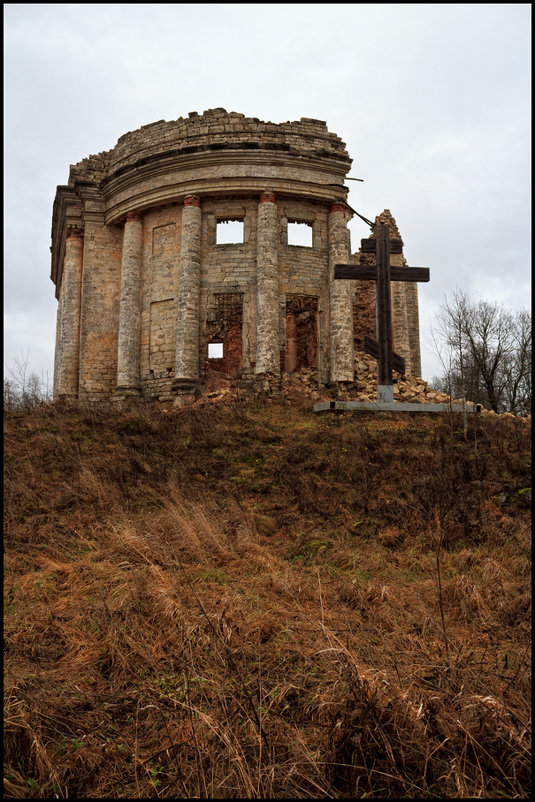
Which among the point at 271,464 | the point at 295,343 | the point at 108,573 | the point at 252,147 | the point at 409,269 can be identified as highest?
the point at 252,147

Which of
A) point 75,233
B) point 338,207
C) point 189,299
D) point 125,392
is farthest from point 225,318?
point 75,233

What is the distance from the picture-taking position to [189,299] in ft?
58.7

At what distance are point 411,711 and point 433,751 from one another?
0.27 m

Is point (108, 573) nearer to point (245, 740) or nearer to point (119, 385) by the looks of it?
point (245, 740)

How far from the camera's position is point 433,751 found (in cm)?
256

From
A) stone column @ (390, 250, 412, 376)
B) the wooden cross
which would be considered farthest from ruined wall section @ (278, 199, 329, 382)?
the wooden cross

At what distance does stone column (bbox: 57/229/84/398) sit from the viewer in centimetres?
1991

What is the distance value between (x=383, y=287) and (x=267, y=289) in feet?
17.2

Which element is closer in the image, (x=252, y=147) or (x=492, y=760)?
(x=492, y=760)

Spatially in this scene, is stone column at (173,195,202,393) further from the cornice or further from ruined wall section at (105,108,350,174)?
ruined wall section at (105,108,350,174)

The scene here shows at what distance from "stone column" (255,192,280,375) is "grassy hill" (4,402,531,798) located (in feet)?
20.8

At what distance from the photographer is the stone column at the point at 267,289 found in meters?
17.3

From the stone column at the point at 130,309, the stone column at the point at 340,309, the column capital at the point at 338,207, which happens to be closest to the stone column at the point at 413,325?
the stone column at the point at 340,309

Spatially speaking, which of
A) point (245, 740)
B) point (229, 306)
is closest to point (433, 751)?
point (245, 740)
